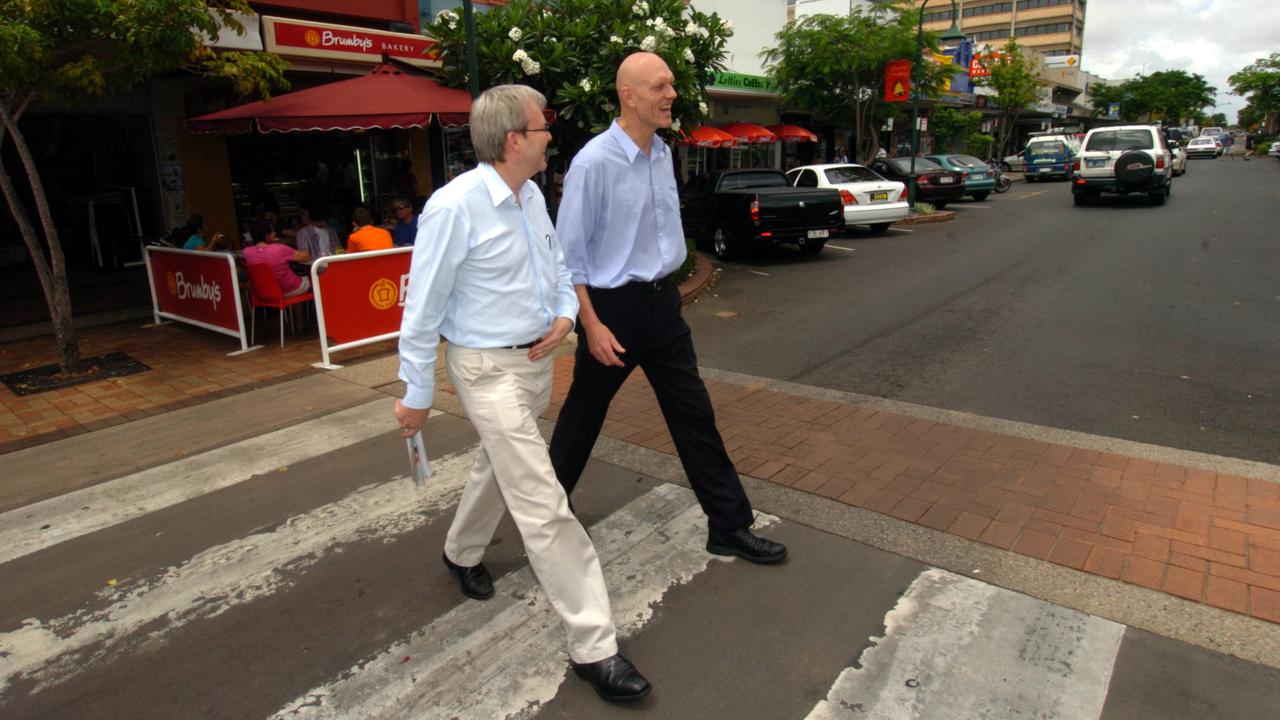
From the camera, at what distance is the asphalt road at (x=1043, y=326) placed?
584 centimetres

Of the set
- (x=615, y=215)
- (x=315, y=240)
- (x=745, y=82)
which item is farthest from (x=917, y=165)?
(x=615, y=215)

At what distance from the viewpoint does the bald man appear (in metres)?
3.23

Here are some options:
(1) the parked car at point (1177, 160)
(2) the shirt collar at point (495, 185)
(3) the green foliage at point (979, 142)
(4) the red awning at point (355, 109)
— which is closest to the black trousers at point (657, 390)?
(2) the shirt collar at point (495, 185)

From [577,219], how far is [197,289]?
21.4 ft

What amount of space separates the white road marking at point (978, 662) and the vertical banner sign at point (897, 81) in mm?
19613

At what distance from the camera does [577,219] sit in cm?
326

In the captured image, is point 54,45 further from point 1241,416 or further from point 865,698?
point 1241,416

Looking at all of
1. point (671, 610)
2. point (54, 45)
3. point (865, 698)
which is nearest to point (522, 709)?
point (671, 610)

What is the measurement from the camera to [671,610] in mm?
3250

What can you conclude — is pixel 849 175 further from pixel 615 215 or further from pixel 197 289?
pixel 615 215

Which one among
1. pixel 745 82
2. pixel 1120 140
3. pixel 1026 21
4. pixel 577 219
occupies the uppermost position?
pixel 1026 21

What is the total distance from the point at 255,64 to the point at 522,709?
288 inches

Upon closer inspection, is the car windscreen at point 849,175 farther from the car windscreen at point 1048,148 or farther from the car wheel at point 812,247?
the car windscreen at point 1048,148

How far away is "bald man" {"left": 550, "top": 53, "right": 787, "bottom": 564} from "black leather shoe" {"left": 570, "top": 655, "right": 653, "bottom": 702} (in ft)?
3.09
